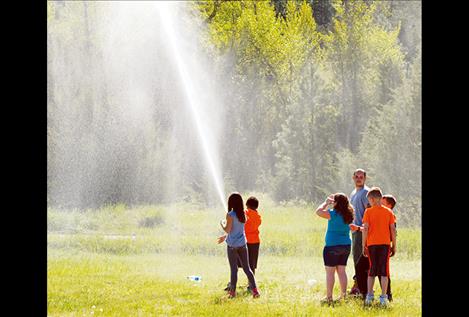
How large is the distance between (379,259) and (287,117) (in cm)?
2004

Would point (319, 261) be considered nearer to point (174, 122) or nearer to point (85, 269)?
point (85, 269)

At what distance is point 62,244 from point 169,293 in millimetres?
9029

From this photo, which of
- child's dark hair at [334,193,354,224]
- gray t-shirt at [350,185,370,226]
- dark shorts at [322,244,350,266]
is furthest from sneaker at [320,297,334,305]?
child's dark hair at [334,193,354,224]

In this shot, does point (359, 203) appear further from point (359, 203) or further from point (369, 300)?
point (369, 300)

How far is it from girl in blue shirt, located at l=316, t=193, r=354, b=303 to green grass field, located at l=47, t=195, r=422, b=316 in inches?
Result: 18.7

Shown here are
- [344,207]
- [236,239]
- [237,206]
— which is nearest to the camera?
[344,207]

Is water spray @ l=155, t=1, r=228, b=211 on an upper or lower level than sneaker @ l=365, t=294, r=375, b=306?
upper

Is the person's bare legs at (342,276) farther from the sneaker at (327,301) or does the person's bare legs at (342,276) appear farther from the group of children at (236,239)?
the group of children at (236,239)

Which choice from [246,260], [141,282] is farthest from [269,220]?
[246,260]

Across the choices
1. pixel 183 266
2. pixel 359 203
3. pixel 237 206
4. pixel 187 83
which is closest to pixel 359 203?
pixel 359 203

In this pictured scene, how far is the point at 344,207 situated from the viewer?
9797 mm

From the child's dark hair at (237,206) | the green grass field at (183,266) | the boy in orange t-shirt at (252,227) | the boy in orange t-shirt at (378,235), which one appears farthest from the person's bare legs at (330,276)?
the boy in orange t-shirt at (252,227)

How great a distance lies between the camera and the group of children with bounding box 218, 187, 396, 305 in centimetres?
957

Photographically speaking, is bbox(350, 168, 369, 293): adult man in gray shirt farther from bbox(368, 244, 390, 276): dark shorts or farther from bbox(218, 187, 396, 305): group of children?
bbox(368, 244, 390, 276): dark shorts
